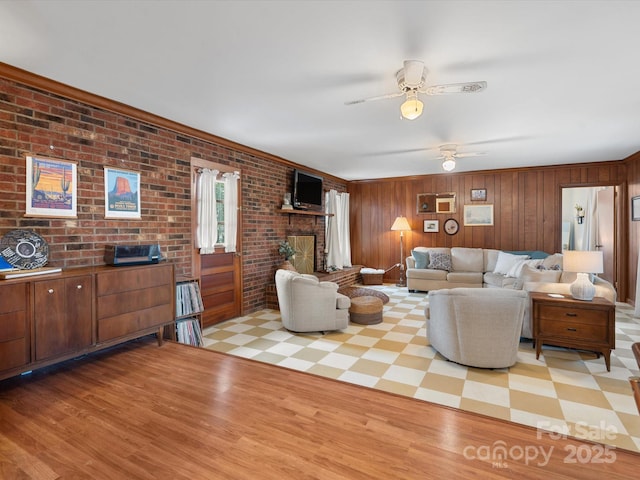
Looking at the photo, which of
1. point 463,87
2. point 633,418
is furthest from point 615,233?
point 463,87

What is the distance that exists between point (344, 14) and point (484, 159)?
458 centimetres

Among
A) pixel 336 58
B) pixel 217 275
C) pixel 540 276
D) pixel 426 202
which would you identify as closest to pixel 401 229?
pixel 426 202

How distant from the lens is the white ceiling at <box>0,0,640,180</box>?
1735mm

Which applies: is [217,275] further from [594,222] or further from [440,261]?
[594,222]

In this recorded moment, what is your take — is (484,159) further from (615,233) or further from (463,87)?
(463,87)

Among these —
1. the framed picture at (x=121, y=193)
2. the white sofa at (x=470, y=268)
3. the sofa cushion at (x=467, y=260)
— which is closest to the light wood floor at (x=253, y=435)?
the framed picture at (x=121, y=193)

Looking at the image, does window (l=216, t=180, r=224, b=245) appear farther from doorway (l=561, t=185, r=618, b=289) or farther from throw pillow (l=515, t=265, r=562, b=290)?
doorway (l=561, t=185, r=618, b=289)

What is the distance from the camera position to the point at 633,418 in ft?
7.17

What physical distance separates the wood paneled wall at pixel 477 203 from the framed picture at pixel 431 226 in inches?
2.7

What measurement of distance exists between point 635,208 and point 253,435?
6526mm

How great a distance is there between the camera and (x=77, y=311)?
2338mm

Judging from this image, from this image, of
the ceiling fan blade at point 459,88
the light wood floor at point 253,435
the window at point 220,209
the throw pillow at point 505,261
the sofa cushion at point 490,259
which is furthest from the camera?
the sofa cushion at point 490,259

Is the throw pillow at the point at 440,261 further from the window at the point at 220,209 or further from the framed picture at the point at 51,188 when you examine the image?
the framed picture at the point at 51,188

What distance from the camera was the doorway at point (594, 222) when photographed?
229 inches
